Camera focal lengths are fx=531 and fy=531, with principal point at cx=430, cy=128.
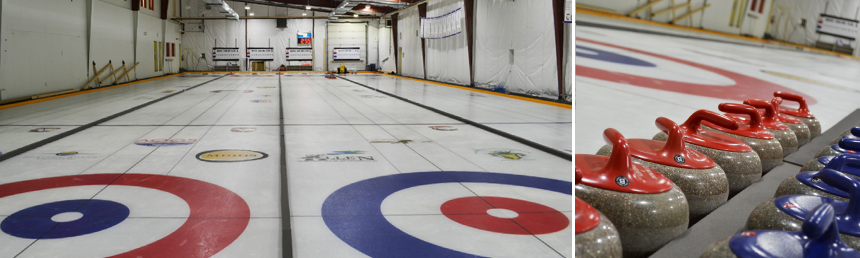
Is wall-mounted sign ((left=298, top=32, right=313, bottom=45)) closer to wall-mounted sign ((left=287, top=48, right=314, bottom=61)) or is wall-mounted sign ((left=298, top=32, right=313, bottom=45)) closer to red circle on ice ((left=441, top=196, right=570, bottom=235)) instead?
wall-mounted sign ((left=287, top=48, right=314, bottom=61))

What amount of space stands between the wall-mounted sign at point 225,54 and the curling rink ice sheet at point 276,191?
24050 mm

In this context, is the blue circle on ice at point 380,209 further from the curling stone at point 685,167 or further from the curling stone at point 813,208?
the curling stone at point 813,208

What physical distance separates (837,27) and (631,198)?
16.7 metres

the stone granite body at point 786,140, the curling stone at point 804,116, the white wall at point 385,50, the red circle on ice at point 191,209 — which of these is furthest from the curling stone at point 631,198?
the white wall at point 385,50

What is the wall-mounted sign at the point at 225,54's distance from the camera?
29359 mm

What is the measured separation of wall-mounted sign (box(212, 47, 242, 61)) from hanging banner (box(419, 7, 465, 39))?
14.4 meters

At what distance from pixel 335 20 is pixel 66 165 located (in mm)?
27433

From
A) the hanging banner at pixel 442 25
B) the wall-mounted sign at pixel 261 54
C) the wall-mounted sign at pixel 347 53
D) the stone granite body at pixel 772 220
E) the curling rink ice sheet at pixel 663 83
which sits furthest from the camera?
the wall-mounted sign at pixel 347 53

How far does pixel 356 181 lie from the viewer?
3.71 metres

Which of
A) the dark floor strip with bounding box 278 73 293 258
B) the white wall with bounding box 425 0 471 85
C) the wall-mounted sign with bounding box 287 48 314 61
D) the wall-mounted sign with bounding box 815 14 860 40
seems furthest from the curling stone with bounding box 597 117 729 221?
the wall-mounted sign with bounding box 287 48 314 61

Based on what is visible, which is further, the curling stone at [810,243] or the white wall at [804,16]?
the white wall at [804,16]

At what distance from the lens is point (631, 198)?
1326mm

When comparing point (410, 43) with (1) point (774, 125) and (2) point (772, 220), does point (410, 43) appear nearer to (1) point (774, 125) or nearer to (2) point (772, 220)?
(1) point (774, 125)

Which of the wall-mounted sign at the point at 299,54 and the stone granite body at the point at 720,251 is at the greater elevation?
the wall-mounted sign at the point at 299,54
